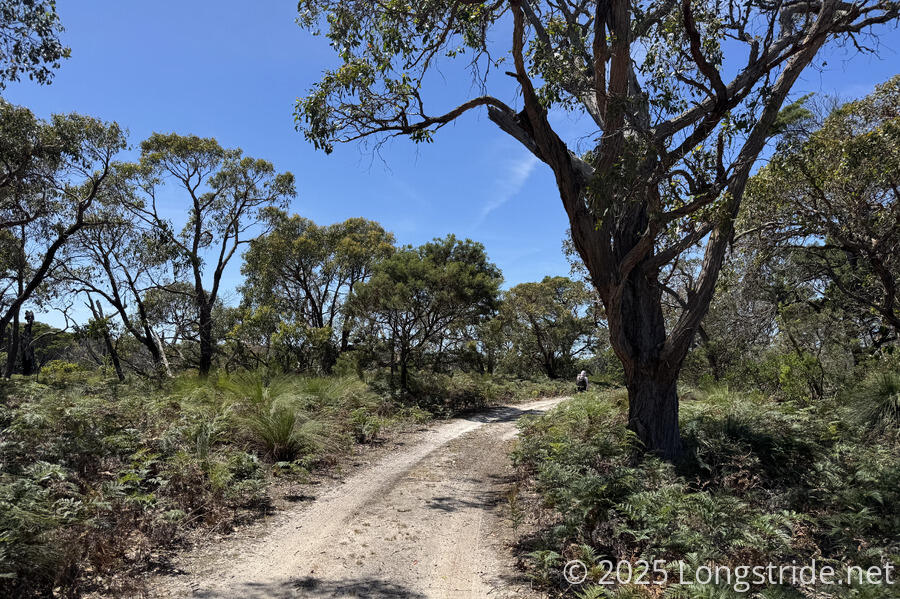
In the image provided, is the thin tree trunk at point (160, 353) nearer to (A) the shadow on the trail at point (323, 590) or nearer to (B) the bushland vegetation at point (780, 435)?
(B) the bushland vegetation at point (780, 435)

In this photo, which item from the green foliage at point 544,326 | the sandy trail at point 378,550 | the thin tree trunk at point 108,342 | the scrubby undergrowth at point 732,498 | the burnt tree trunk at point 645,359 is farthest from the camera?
the green foliage at point 544,326

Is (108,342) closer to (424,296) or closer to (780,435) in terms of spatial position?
(424,296)

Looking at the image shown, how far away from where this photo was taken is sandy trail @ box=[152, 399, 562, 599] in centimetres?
428

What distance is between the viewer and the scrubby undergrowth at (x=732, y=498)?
4043 mm

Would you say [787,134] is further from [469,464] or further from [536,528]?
[469,464]

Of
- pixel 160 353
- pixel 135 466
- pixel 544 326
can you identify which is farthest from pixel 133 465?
pixel 544 326

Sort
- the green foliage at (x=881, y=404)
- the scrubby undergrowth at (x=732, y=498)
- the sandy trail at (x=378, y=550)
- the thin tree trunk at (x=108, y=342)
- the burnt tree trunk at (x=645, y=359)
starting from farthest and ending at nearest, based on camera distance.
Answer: the thin tree trunk at (x=108, y=342) < the green foliage at (x=881, y=404) < the burnt tree trunk at (x=645, y=359) < the sandy trail at (x=378, y=550) < the scrubby undergrowth at (x=732, y=498)

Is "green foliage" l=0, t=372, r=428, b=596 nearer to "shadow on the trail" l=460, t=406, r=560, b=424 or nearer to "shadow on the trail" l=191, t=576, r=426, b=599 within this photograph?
"shadow on the trail" l=191, t=576, r=426, b=599

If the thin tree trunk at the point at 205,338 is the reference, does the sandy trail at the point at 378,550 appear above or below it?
below

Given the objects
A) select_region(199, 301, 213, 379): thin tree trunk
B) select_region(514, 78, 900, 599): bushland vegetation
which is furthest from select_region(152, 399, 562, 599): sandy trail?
select_region(199, 301, 213, 379): thin tree trunk

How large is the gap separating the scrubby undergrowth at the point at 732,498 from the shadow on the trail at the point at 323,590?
1372 mm

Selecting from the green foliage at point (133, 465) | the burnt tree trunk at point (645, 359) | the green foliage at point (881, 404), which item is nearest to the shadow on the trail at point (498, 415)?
the green foliage at point (133, 465)

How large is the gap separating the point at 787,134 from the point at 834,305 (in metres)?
7.37

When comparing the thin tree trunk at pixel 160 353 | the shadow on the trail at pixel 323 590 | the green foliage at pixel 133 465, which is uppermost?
the thin tree trunk at pixel 160 353
